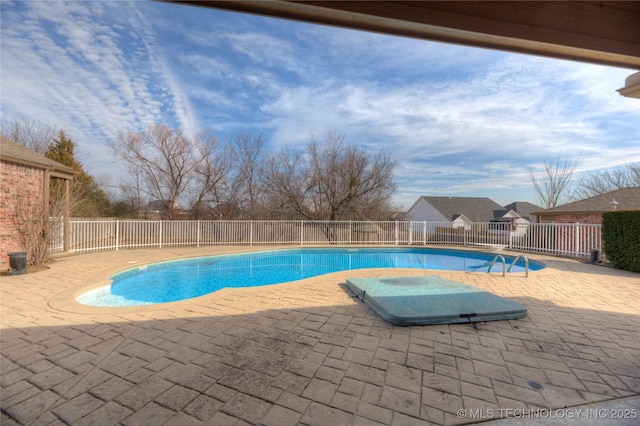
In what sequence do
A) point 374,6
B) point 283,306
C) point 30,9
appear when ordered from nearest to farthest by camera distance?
point 374,6
point 283,306
point 30,9

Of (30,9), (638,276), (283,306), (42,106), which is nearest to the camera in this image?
(283,306)

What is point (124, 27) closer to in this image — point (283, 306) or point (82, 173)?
point (283, 306)

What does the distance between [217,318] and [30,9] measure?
18.7 ft

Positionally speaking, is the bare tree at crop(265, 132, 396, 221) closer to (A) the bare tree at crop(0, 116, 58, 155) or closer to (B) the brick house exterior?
(B) the brick house exterior

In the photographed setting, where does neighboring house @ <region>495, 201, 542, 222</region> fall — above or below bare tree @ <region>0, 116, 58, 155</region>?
below

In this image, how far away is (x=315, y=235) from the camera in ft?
42.3

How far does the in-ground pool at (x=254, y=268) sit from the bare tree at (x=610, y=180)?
1862 cm

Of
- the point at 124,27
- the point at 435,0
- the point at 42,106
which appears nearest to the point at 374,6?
the point at 435,0

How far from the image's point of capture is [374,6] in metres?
1.41

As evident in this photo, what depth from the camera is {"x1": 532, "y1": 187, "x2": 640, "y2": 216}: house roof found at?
1025cm

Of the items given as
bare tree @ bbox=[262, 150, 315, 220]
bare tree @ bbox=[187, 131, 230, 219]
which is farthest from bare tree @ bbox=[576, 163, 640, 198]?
bare tree @ bbox=[187, 131, 230, 219]

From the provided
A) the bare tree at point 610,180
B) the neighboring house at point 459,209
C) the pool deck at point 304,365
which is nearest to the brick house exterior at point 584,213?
the pool deck at point 304,365

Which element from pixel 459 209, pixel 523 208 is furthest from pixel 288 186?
pixel 523 208

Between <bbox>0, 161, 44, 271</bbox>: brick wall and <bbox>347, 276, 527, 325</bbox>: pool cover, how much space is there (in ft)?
25.6
